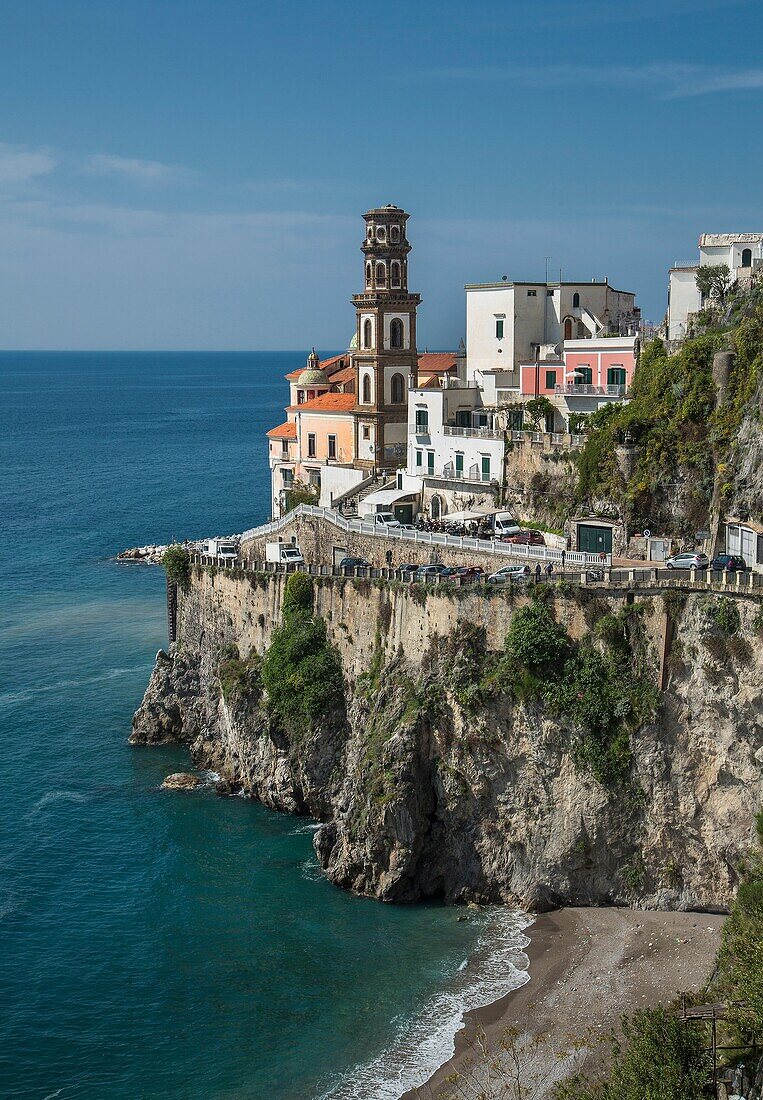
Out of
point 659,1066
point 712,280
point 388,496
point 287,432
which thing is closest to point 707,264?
point 712,280

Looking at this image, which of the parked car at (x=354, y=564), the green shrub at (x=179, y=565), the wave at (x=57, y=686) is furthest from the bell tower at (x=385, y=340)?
the wave at (x=57, y=686)

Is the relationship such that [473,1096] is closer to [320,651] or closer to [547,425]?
[320,651]

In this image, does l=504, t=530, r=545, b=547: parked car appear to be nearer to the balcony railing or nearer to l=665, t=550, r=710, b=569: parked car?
l=665, t=550, r=710, b=569: parked car

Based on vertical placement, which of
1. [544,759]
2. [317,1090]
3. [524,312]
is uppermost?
[524,312]

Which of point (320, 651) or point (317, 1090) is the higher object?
point (320, 651)

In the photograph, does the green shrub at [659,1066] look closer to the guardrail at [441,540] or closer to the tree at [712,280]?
the guardrail at [441,540]

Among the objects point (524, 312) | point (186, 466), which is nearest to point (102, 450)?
point (186, 466)

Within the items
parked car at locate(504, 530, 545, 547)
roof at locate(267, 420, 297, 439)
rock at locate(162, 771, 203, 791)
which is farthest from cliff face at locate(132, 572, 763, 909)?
roof at locate(267, 420, 297, 439)
